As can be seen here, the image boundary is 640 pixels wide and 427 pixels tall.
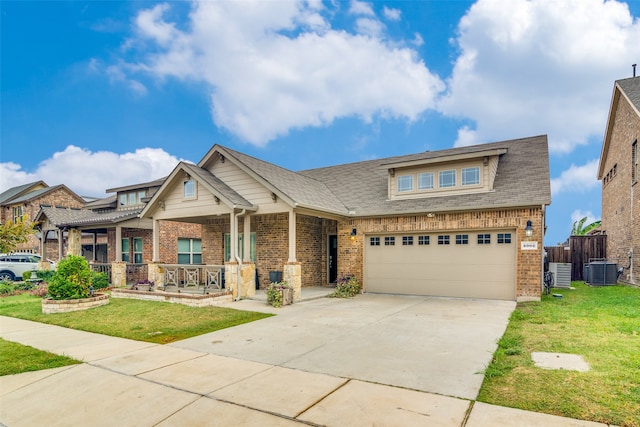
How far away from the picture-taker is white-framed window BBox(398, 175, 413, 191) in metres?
14.1

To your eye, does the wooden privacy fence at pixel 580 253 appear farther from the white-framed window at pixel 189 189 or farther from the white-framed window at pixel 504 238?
the white-framed window at pixel 189 189

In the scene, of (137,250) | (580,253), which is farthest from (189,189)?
(580,253)

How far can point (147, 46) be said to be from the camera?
15742 millimetres

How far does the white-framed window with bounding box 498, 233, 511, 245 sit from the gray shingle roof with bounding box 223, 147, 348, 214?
538 centimetres

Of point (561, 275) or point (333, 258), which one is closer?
point (561, 275)

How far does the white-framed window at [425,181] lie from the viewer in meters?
13.7

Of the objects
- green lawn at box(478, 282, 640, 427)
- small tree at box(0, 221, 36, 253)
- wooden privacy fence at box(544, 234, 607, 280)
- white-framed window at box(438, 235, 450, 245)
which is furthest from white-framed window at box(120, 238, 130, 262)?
wooden privacy fence at box(544, 234, 607, 280)

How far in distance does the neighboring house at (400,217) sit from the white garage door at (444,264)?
33mm

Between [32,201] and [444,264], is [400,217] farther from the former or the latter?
[32,201]

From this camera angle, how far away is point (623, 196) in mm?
16203

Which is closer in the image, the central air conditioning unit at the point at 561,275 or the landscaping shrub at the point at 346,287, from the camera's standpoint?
the landscaping shrub at the point at 346,287

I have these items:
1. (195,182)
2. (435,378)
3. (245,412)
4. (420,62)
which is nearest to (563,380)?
(435,378)

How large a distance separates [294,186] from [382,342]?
7.77m

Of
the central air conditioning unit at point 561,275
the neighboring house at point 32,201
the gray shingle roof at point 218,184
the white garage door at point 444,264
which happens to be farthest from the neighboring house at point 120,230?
the central air conditioning unit at point 561,275
